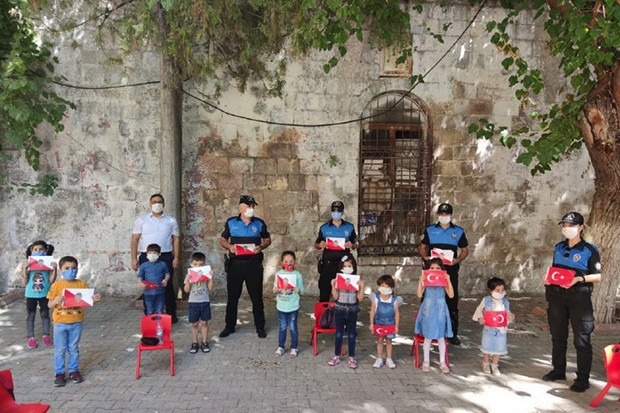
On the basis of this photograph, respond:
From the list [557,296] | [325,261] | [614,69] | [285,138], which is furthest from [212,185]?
[614,69]

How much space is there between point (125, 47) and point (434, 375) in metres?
6.57

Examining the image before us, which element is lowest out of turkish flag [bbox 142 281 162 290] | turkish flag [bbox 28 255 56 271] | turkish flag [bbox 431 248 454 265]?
turkish flag [bbox 142 281 162 290]

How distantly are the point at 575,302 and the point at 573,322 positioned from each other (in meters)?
0.24

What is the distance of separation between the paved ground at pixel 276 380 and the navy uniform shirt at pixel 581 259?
136cm

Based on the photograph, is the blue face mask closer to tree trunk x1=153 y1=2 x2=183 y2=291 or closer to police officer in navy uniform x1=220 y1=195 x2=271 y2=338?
police officer in navy uniform x1=220 y1=195 x2=271 y2=338

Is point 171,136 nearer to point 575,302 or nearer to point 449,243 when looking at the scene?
point 449,243

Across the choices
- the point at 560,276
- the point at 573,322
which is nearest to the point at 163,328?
the point at 560,276

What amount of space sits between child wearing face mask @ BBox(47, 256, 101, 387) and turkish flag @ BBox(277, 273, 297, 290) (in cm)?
217

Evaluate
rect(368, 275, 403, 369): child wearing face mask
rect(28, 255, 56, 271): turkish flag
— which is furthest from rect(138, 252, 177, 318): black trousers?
rect(368, 275, 403, 369): child wearing face mask

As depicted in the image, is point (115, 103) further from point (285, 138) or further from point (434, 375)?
point (434, 375)

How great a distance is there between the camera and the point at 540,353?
6402 mm

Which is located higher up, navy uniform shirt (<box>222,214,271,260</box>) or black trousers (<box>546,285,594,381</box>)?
navy uniform shirt (<box>222,214,271,260</box>)

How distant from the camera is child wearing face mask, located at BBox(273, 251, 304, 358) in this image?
6020 millimetres

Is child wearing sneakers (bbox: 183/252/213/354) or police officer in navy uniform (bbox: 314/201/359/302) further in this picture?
police officer in navy uniform (bbox: 314/201/359/302)
